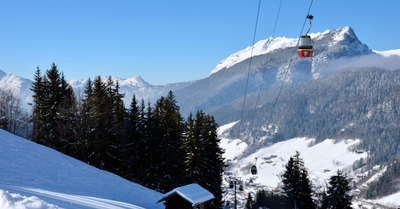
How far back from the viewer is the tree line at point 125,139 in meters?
44.2

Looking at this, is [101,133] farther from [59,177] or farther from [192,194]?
[192,194]

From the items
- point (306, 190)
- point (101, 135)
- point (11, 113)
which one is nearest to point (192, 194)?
point (101, 135)

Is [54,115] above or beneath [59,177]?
above

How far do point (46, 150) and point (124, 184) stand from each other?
26.2 feet

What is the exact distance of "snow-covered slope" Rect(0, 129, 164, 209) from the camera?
2234 cm

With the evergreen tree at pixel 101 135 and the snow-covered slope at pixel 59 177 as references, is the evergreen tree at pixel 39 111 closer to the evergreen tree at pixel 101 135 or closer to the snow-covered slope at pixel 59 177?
the evergreen tree at pixel 101 135

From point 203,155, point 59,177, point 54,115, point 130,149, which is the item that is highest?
point 54,115

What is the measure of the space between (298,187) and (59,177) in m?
43.0

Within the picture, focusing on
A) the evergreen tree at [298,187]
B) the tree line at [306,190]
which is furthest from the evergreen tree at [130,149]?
the evergreen tree at [298,187]

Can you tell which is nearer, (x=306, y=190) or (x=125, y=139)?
(x=125, y=139)

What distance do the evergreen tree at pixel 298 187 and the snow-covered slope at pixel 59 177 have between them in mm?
33739

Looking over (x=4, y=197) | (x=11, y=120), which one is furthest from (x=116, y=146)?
(x=4, y=197)

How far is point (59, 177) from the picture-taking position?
2662 centimetres

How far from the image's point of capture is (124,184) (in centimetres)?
3347
